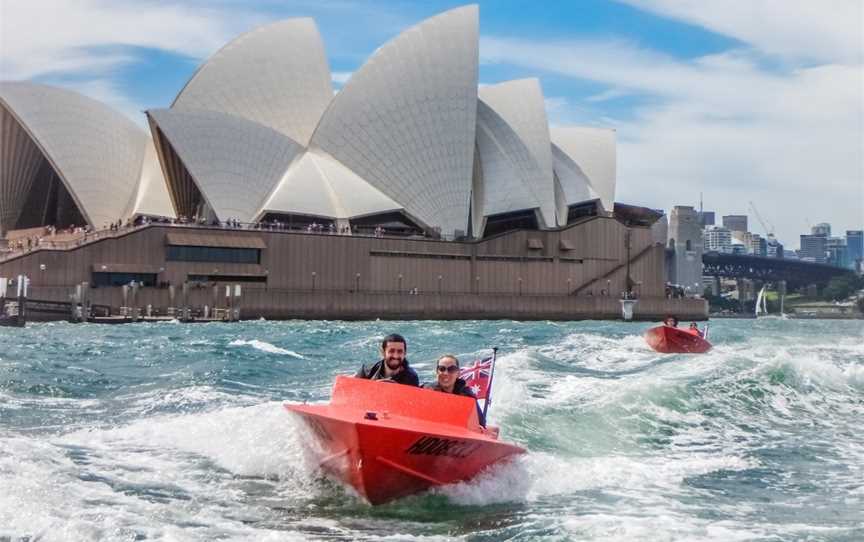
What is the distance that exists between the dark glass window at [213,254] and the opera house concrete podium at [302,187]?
0.31 ft

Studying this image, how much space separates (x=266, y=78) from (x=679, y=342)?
33.2 metres

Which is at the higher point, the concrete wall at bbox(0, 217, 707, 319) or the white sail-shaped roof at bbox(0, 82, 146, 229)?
the white sail-shaped roof at bbox(0, 82, 146, 229)

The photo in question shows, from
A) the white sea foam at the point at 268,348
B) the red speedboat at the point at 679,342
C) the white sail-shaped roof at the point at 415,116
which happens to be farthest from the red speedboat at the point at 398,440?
the white sail-shaped roof at the point at 415,116

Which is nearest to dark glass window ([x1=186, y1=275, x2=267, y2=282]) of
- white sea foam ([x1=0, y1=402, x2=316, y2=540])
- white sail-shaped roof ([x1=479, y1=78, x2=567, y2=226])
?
white sail-shaped roof ([x1=479, y1=78, x2=567, y2=226])

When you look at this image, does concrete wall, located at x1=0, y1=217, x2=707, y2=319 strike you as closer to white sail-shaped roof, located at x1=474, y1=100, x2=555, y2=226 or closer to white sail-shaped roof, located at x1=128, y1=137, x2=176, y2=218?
white sail-shaped roof, located at x1=474, y1=100, x2=555, y2=226

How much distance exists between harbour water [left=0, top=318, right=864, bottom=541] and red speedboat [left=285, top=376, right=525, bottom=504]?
0.18m

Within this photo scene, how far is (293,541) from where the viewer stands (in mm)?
7141

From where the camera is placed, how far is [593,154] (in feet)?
223

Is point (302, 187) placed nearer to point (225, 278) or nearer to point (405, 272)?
point (225, 278)

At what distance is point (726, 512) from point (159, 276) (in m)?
43.8

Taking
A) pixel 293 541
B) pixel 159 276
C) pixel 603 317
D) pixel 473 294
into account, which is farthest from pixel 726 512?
pixel 603 317

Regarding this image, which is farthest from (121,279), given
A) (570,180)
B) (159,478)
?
(159,478)

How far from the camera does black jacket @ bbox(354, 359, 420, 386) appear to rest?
359 inches

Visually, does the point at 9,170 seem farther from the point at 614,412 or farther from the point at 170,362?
the point at 614,412
